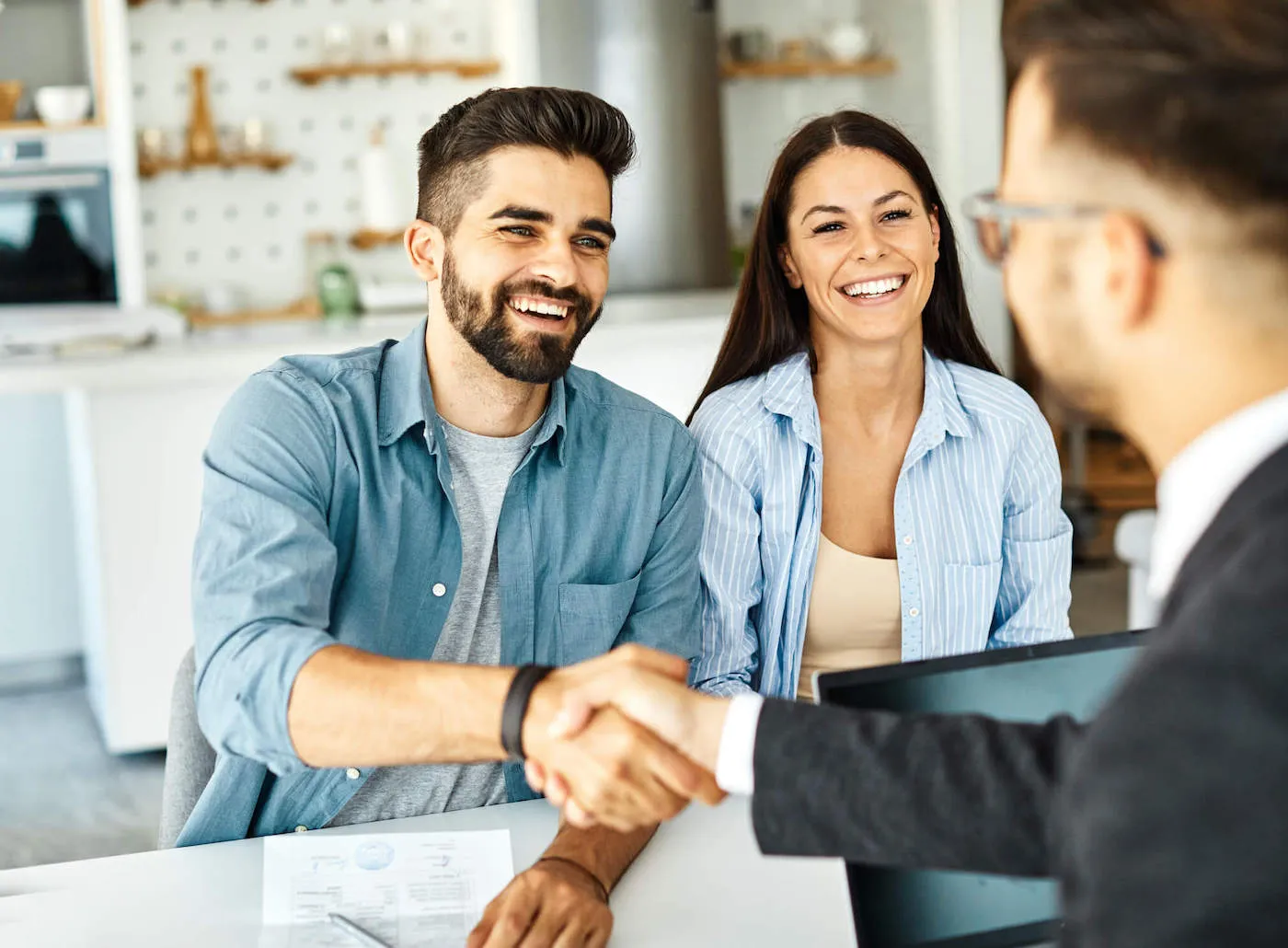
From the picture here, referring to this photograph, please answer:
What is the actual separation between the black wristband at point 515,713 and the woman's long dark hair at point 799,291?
0.88 meters

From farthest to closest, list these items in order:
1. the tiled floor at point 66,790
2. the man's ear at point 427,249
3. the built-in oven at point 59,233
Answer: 1. the built-in oven at point 59,233
2. the tiled floor at point 66,790
3. the man's ear at point 427,249

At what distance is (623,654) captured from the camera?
133 cm

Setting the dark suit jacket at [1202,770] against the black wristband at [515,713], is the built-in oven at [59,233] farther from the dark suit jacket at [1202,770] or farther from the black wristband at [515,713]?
the dark suit jacket at [1202,770]

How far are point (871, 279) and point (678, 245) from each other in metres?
3.48

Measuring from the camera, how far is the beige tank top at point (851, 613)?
1.99m

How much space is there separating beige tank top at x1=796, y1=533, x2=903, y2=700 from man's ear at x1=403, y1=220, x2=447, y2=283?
2.14 ft

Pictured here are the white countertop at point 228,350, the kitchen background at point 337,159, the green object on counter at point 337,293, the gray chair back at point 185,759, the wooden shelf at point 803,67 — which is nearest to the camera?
the gray chair back at point 185,759

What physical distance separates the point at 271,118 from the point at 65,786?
296 centimetres

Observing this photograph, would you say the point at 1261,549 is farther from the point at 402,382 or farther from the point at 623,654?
the point at 402,382

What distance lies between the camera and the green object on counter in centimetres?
503

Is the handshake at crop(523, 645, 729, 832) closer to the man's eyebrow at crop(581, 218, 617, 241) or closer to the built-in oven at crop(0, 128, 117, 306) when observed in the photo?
the man's eyebrow at crop(581, 218, 617, 241)

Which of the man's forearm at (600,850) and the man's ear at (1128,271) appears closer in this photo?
the man's ear at (1128,271)

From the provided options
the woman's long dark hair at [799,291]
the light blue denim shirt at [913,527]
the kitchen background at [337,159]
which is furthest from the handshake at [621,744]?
the kitchen background at [337,159]

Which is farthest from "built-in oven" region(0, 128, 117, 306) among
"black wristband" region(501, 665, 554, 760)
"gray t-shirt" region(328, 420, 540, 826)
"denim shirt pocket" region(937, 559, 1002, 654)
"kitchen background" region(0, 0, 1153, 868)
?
"black wristband" region(501, 665, 554, 760)
